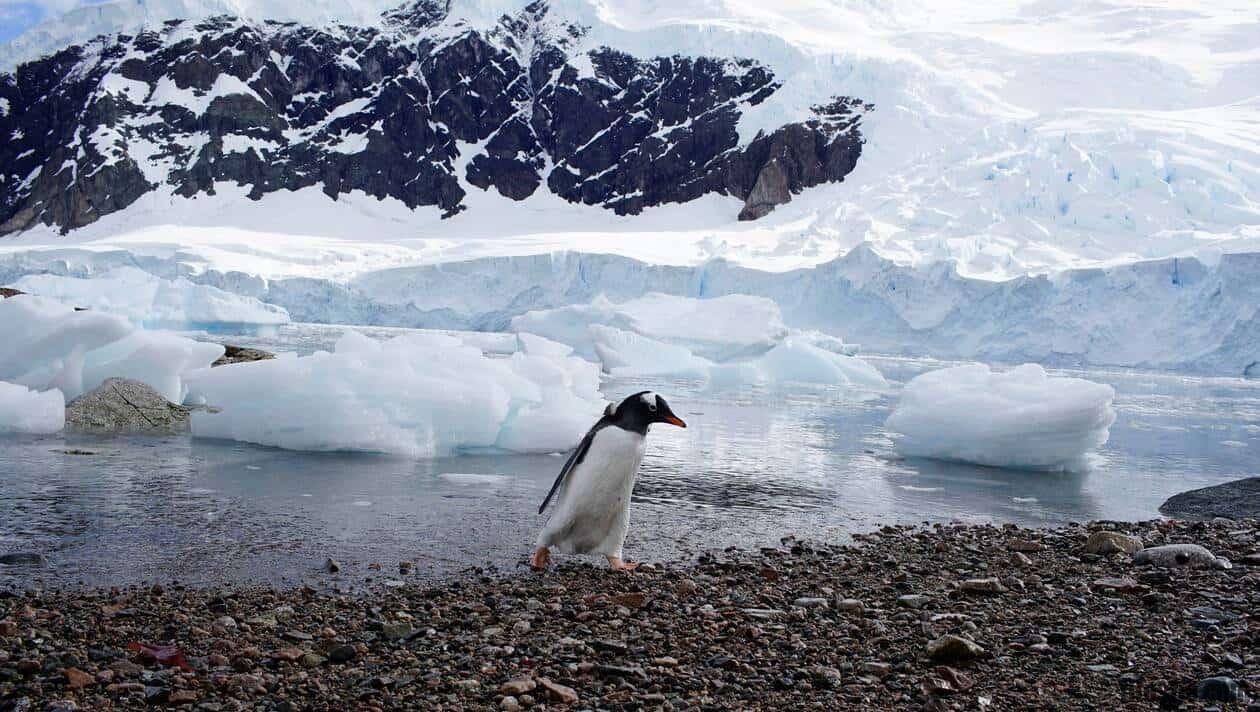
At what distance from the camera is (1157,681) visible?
2.94 m

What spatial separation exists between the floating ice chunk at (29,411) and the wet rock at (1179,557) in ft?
27.7

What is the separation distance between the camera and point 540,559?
452 cm

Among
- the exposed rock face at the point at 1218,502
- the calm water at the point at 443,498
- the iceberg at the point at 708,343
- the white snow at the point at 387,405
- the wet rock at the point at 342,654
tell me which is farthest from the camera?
the iceberg at the point at 708,343

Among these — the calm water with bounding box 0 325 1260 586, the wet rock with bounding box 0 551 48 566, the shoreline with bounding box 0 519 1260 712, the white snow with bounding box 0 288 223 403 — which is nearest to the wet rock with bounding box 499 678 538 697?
the shoreline with bounding box 0 519 1260 712

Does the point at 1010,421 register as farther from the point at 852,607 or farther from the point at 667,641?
the point at 667,641

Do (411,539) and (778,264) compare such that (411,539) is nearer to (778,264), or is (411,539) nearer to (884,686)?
(884,686)

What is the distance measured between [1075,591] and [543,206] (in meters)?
69.8

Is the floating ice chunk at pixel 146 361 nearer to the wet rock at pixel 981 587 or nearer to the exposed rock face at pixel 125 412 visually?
the exposed rock face at pixel 125 412

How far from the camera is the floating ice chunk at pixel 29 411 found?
29.1 ft

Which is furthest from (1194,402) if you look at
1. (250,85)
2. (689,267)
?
(250,85)

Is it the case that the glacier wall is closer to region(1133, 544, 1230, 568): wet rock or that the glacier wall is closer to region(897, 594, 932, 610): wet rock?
region(1133, 544, 1230, 568): wet rock

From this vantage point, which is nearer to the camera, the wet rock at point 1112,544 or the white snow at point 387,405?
the wet rock at point 1112,544

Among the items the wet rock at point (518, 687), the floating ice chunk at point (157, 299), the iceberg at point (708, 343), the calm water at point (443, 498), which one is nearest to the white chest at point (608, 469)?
the calm water at point (443, 498)

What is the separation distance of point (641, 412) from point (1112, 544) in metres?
2.49
